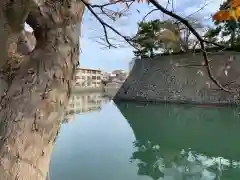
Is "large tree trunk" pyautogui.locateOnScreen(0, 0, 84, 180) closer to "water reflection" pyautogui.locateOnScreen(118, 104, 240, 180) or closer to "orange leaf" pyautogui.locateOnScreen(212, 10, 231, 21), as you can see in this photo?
"orange leaf" pyautogui.locateOnScreen(212, 10, 231, 21)

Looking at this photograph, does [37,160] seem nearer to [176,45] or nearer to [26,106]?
[26,106]

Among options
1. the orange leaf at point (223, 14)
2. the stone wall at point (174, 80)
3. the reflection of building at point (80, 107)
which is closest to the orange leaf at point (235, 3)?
the orange leaf at point (223, 14)

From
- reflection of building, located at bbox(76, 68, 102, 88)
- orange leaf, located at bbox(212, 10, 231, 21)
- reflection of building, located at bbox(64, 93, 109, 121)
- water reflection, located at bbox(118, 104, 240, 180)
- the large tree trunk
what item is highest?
reflection of building, located at bbox(76, 68, 102, 88)

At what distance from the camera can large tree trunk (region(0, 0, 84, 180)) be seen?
0.60m

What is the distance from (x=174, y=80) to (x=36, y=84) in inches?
497

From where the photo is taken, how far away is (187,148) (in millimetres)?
5672

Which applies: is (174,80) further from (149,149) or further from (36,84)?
(36,84)

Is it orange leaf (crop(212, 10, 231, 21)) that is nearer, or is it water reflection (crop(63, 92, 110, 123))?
orange leaf (crop(212, 10, 231, 21))

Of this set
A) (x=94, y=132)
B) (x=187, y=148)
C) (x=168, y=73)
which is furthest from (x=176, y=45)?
(x=168, y=73)

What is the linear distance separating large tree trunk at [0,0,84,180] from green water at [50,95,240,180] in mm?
1990

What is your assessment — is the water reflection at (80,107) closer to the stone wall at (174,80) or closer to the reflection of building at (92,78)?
the reflection of building at (92,78)

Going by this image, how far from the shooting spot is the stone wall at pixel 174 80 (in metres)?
11.4

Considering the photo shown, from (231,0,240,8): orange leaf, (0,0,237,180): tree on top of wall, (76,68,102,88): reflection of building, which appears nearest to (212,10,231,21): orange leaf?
(231,0,240,8): orange leaf

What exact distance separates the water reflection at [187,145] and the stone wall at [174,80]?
1.59 meters
